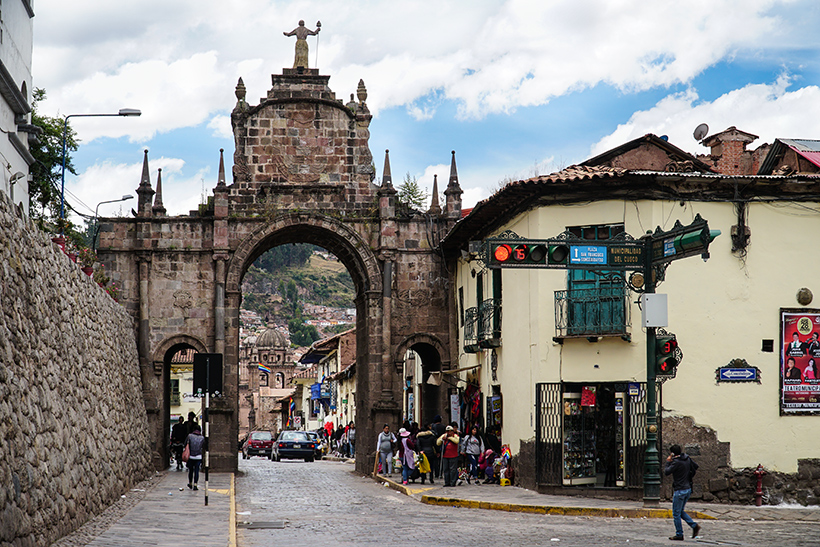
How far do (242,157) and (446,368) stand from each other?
29.8 ft

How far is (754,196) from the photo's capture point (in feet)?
67.4

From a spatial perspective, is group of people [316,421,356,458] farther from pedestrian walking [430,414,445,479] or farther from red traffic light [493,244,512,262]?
red traffic light [493,244,512,262]

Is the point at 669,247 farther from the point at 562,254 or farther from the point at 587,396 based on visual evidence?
the point at 587,396

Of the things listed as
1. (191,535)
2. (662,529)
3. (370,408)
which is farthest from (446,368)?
(191,535)

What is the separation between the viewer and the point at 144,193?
30281 mm

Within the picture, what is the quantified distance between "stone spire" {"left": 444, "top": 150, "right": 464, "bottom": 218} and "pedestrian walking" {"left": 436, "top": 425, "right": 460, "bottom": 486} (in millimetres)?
9665

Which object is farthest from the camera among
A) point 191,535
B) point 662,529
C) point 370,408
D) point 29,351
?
point 370,408

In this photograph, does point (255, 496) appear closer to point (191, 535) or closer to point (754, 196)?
point (191, 535)

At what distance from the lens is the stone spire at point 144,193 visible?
30.2 metres

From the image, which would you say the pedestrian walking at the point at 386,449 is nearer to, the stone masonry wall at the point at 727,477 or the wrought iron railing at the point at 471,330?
the wrought iron railing at the point at 471,330

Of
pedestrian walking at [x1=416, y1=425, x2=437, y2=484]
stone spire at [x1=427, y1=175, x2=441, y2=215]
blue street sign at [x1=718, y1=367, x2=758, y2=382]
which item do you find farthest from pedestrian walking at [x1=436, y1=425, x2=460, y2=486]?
stone spire at [x1=427, y1=175, x2=441, y2=215]

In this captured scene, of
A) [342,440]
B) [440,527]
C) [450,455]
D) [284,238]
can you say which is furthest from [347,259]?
[342,440]

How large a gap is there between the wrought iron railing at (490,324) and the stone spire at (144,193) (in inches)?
441

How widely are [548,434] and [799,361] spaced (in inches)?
210
